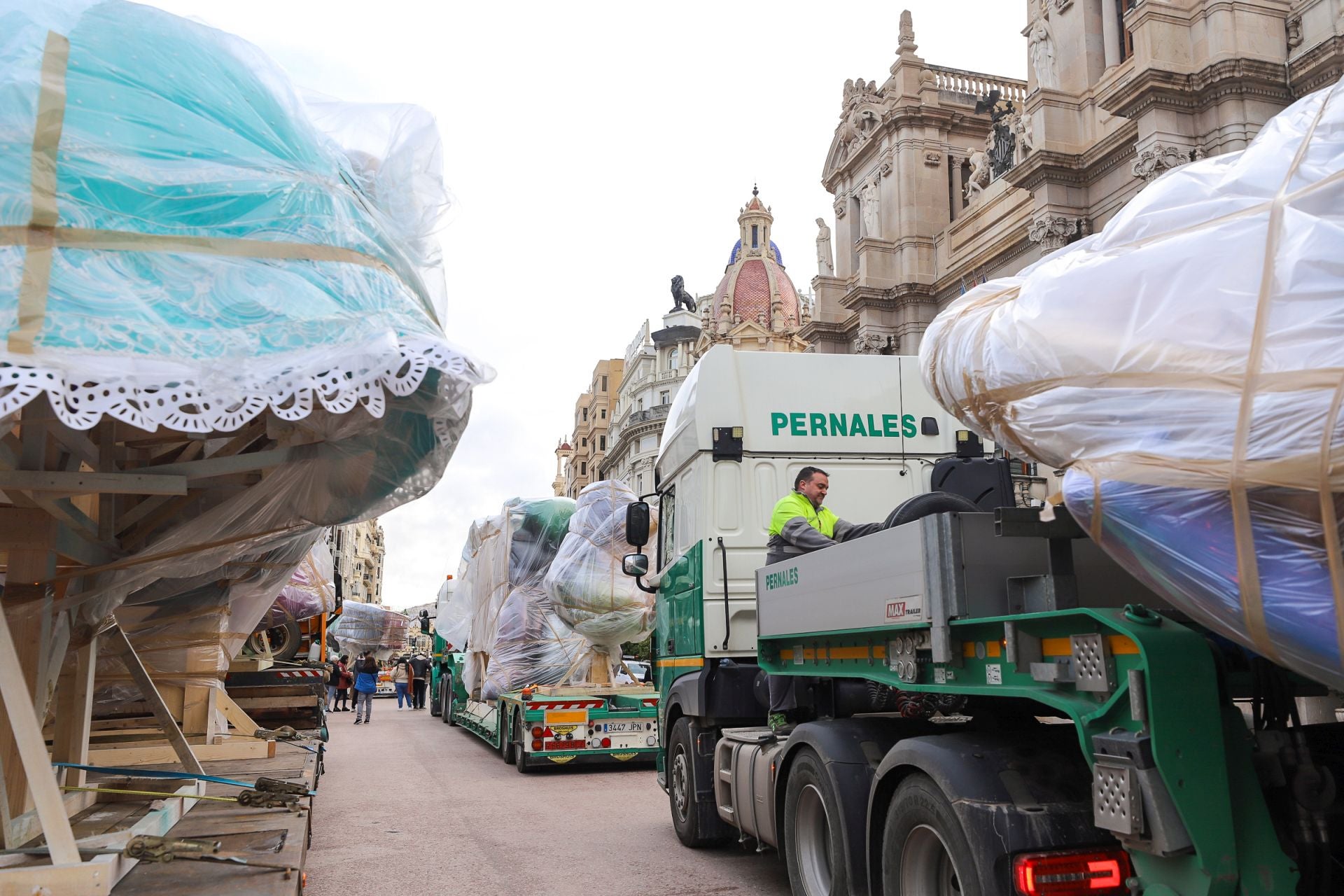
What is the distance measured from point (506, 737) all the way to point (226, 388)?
43.3 ft

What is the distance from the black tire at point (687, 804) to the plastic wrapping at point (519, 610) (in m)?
8.59

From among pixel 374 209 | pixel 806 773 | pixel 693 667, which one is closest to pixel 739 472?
pixel 693 667

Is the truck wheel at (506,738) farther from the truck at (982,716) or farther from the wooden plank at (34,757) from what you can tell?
the wooden plank at (34,757)

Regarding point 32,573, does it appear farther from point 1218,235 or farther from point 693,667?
point 693,667

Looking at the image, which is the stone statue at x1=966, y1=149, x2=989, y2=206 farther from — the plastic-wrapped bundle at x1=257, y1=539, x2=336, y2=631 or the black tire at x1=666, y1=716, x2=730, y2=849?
the black tire at x1=666, y1=716, x2=730, y2=849

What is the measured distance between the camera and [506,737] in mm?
15719

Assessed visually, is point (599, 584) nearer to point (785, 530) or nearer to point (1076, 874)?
point (785, 530)

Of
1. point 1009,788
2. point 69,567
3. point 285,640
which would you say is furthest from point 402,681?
point 1009,788

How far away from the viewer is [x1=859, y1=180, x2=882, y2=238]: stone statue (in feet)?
113

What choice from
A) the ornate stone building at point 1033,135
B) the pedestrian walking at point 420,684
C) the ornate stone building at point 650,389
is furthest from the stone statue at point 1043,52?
the ornate stone building at point 650,389

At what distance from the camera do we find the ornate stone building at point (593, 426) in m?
98.8

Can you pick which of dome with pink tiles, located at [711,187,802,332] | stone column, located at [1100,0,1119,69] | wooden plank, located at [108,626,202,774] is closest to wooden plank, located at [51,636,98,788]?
wooden plank, located at [108,626,202,774]

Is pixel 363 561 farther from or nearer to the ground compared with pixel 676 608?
farther from the ground

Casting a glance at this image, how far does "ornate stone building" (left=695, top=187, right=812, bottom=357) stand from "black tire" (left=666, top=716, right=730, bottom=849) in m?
53.6
